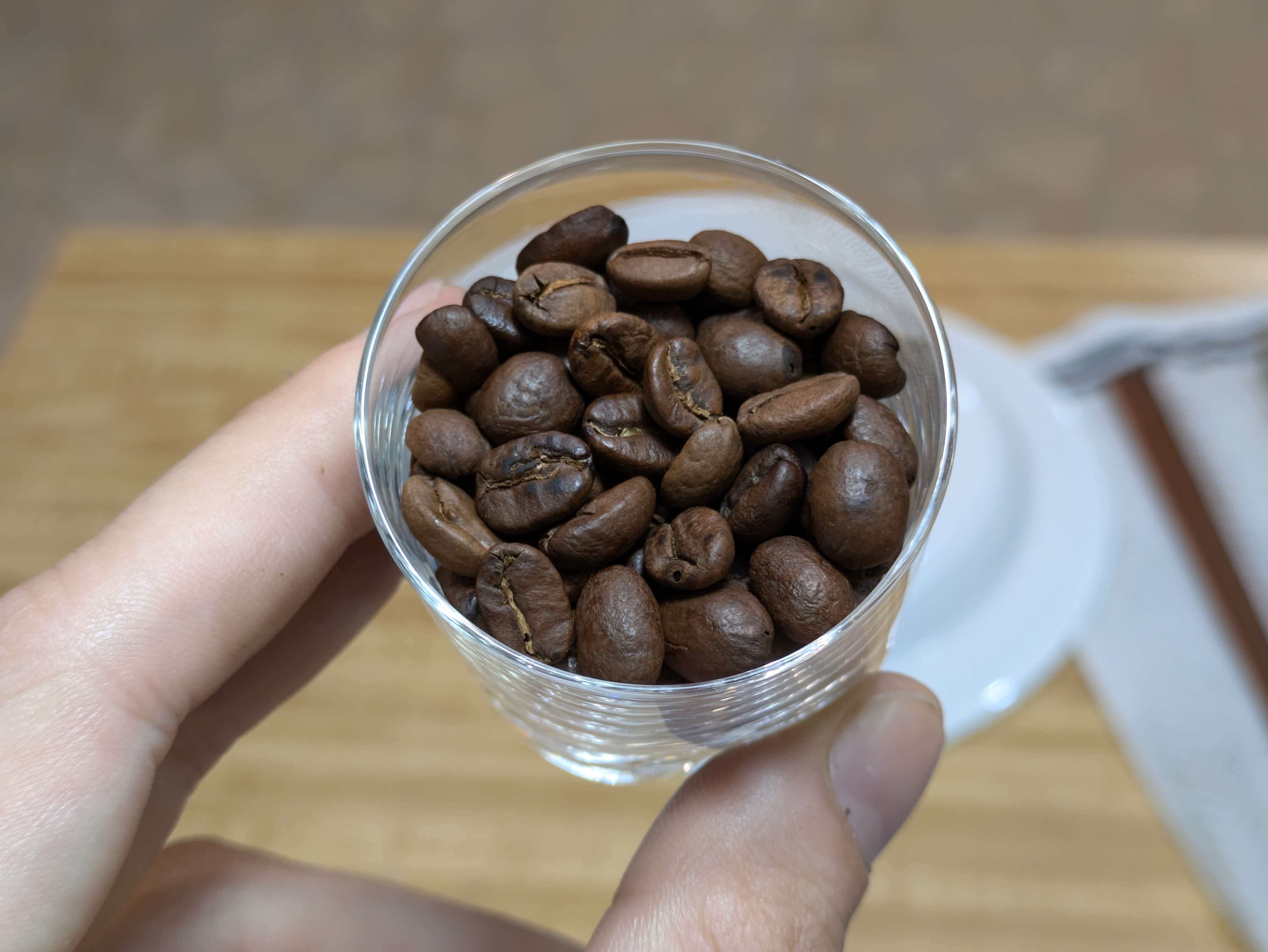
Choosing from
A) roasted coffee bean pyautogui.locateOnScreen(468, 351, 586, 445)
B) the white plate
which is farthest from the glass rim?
the white plate

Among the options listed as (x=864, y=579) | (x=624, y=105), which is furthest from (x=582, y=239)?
(x=624, y=105)

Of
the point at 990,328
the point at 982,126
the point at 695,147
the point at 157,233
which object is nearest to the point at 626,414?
the point at 695,147

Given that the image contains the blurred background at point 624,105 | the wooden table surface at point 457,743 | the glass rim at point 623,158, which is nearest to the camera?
the glass rim at point 623,158

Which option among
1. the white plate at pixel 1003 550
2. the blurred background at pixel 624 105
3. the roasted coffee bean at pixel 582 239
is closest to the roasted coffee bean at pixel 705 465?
the roasted coffee bean at pixel 582 239

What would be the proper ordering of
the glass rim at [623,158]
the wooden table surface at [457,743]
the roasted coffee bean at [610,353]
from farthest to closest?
the wooden table surface at [457,743], the roasted coffee bean at [610,353], the glass rim at [623,158]

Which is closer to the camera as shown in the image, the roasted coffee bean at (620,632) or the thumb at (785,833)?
the roasted coffee bean at (620,632)

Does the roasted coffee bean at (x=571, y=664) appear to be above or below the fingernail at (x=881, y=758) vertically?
above

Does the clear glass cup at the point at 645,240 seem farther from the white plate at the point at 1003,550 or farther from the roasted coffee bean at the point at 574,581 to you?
the white plate at the point at 1003,550
